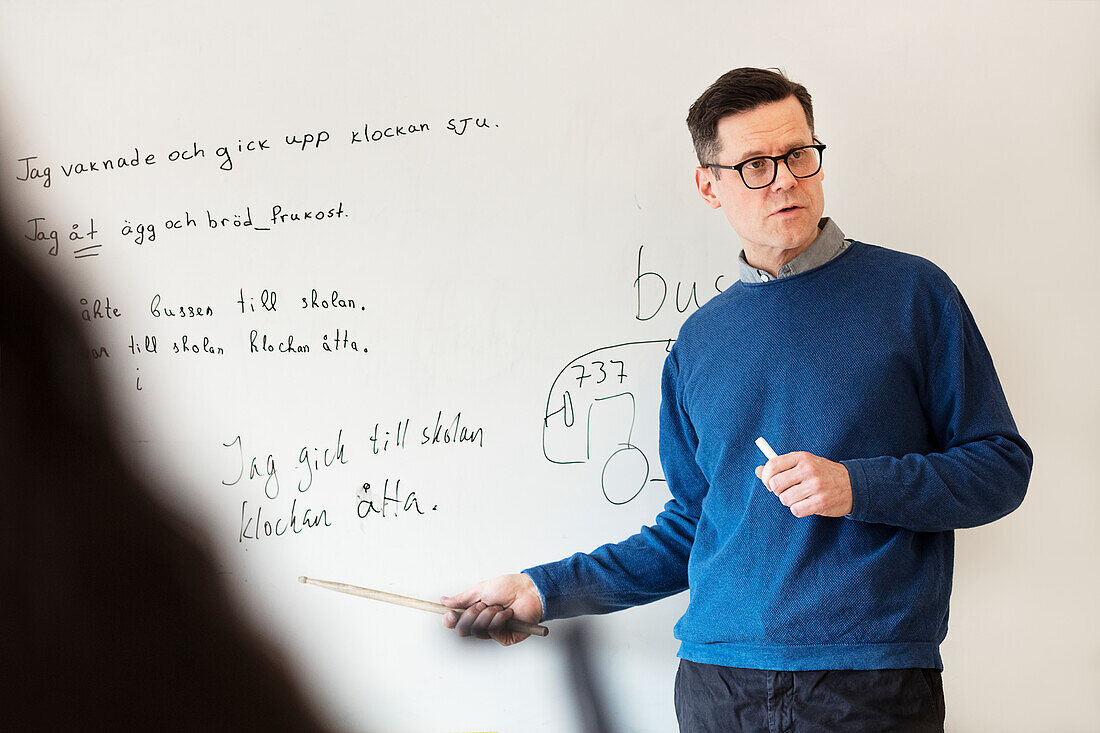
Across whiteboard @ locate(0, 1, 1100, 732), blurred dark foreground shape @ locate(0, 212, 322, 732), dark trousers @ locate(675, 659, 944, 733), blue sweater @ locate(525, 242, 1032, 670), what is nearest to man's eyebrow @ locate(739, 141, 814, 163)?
blue sweater @ locate(525, 242, 1032, 670)

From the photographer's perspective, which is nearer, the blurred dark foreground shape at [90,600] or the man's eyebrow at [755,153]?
the man's eyebrow at [755,153]

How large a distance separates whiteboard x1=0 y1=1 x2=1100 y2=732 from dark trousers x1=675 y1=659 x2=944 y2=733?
0.30 m

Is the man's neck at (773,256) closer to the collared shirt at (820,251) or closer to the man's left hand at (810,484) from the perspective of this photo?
the collared shirt at (820,251)

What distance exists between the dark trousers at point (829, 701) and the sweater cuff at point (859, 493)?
0.54 ft

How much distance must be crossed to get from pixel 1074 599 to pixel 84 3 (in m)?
1.69

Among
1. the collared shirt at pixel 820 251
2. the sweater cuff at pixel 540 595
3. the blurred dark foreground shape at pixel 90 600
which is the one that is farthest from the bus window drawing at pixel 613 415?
the blurred dark foreground shape at pixel 90 600

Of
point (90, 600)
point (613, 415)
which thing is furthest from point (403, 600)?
point (90, 600)

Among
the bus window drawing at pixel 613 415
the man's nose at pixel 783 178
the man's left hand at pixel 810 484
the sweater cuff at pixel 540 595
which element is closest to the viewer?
the man's left hand at pixel 810 484

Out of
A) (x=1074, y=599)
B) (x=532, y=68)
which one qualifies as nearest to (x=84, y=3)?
(x=532, y=68)

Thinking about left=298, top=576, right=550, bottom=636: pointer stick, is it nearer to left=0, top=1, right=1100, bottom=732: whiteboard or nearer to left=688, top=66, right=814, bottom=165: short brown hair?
left=0, top=1, right=1100, bottom=732: whiteboard

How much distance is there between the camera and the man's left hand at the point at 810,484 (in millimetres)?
823

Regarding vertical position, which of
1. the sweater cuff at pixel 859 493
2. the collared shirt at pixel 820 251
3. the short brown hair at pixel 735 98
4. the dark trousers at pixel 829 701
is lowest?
the dark trousers at pixel 829 701

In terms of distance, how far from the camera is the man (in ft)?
2.81

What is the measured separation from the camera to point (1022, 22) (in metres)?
1.18
